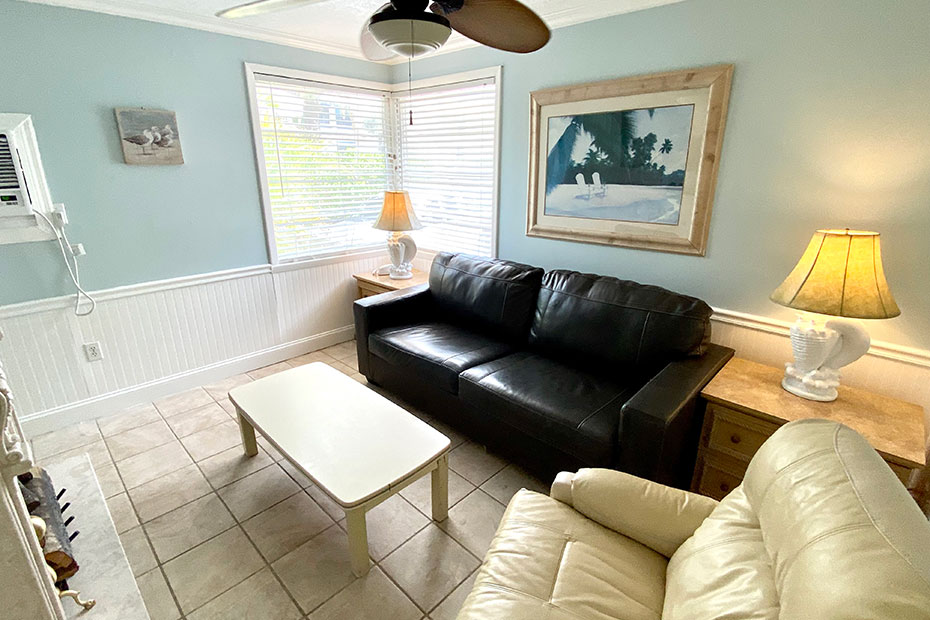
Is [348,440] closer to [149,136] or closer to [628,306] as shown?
[628,306]

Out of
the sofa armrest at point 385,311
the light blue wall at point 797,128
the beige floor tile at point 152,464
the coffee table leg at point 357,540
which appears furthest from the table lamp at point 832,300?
the beige floor tile at point 152,464

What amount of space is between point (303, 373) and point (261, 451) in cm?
50

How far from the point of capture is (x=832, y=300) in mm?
1595

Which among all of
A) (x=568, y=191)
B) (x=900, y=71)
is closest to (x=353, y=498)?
(x=568, y=191)

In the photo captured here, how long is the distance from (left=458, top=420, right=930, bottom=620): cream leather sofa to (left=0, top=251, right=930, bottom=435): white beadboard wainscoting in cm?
121

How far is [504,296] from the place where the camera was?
268 centimetres

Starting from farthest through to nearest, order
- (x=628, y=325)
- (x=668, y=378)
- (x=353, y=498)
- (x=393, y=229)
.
→ 1. (x=393, y=229)
2. (x=628, y=325)
3. (x=668, y=378)
4. (x=353, y=498)

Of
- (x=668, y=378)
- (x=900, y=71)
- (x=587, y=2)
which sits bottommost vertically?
(x=668, y=378)

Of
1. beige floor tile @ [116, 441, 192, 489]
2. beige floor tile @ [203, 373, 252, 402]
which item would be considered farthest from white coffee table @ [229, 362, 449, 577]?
beige floor tile @ [203, 373, 252, 402]

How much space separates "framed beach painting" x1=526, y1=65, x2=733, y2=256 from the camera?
7.02 ft

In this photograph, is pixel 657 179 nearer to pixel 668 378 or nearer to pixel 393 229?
pixel 668 378

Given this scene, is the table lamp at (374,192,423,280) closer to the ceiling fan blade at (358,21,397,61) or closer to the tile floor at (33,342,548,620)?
Answer: the tile floor at (33,342,548,620)

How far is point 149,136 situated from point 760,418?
11.1 ft

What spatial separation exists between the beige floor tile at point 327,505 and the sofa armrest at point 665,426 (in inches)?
48.5
